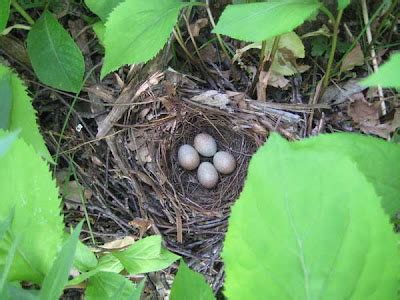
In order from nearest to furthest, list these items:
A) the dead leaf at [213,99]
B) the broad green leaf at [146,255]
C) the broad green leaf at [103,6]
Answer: the broad green leaf at [146,255]
the broad green leaf at [103,6]
the dead leaf at [213,99]

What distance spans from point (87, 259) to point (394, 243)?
2.45 ft

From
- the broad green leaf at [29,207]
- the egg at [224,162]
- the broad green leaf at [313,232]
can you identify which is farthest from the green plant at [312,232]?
the egg at [224,162]

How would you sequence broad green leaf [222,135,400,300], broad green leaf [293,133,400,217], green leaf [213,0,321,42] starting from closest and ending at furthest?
broad green leaf [222,135,400,300] → broad green leaf [293,133,400,217] → green leaf [213,0,321,42]

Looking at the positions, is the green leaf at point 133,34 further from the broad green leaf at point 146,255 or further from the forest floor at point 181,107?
the broad green leaf at point 146,255

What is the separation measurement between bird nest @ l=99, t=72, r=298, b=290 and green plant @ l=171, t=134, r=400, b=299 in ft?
2.99

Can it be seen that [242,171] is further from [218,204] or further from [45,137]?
[45,137]

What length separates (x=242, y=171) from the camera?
5.93ft

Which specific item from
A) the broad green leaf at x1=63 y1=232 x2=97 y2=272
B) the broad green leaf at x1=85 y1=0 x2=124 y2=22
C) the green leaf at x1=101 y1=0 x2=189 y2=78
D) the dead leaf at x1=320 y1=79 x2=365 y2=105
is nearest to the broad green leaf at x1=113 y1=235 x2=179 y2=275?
the broad green leaf at x1=63 y1=232 x2=97 y2=272

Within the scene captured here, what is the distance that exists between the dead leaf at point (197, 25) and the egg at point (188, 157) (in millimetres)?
398

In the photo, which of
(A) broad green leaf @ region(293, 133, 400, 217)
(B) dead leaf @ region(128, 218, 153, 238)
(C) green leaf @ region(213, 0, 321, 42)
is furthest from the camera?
(B) dead leaf @ region(128, 218, 153, 238)

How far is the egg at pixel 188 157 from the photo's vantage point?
1.83m

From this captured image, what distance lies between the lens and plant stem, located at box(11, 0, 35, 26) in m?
1.56

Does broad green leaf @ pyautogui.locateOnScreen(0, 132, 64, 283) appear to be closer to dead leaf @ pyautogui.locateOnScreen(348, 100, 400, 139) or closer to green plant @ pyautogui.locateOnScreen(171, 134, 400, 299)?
green plant @ pyautogui.locateOnScreen(171, 134, 400, 299)

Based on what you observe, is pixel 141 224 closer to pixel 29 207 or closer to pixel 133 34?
pixel 133 34
